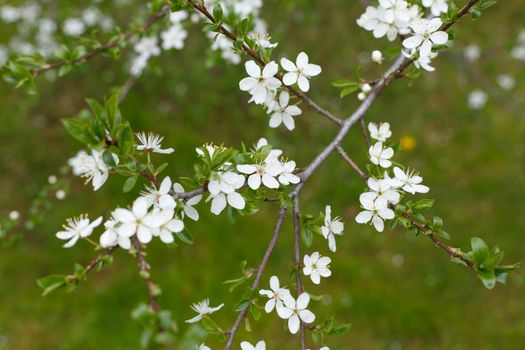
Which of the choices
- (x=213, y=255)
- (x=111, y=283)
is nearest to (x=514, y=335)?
(x=213, y=255)

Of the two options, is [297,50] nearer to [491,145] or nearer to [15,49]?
[491,145]

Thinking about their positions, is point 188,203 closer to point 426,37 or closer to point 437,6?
point 426,37

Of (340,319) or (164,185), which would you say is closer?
(164,185)

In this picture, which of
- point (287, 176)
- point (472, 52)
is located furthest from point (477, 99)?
point (287, 176)

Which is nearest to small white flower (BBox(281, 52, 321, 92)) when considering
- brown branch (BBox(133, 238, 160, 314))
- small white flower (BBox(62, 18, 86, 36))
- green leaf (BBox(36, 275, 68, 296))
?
brown branch (BBox(133, 238, 160, 314))

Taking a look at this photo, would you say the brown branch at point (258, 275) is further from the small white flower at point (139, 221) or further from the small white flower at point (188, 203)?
the small white flower at point (139, 221)

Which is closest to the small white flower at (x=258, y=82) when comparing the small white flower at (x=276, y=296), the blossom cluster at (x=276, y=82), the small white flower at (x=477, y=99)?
the blossom cluster at (x=276, y=82)
